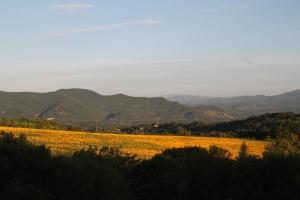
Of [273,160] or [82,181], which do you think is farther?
[273,160]

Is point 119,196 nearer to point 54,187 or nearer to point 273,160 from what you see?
point 54,187

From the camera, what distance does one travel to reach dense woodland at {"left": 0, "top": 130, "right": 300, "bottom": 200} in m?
16.6

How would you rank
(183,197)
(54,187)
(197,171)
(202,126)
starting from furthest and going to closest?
(202,126) < (197,171) < (183,197) < (54,187)

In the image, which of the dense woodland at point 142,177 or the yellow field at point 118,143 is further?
the yellow field at point 118,143

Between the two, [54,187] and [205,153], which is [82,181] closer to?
[54,187]

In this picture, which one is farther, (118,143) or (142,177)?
(118,143)

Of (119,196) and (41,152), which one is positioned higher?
(41,152)

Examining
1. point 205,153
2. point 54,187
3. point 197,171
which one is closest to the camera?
point 54,187

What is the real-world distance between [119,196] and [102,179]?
2.90 ft

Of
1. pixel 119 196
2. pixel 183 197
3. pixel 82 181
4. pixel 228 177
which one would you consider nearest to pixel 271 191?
pixel 228 177

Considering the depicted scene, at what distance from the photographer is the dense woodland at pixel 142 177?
54.3 feet

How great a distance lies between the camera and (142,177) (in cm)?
1908

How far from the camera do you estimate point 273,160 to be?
762 inches

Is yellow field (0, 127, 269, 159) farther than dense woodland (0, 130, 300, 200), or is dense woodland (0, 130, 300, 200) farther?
yellow field (0, 127, 269, 159)
